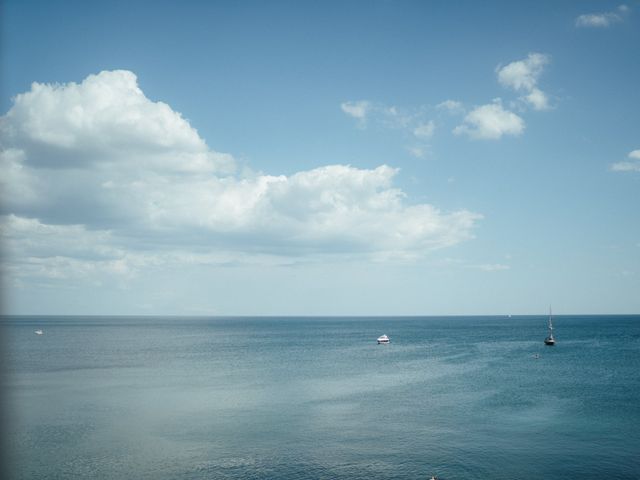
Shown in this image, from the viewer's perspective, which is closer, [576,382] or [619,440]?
[619,440]

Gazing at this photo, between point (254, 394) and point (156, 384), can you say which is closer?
point (254, 394)

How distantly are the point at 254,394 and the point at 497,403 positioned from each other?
3940 cm

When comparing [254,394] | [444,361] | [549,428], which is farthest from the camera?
[444,361]

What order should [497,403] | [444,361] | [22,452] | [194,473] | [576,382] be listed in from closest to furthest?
[194,473] → [22,452] → [497,403] → [576,382] → [444,361]

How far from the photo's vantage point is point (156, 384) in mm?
89938

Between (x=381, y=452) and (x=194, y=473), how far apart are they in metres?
19.3

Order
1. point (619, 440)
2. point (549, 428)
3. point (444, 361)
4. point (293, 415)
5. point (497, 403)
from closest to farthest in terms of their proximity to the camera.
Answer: point (619, 440), point (549, 428), point (293, 415), point (497, 403), point (444, 361)

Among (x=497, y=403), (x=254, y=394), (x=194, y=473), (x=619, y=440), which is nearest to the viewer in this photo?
(x=194, y=473)

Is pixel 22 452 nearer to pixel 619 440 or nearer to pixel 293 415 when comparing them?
pixel 293 415

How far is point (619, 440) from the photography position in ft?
175

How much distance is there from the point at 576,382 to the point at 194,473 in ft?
248

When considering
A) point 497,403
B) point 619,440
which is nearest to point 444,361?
point 497,403

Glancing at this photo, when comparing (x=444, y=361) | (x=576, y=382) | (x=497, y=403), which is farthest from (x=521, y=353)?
(x=497, y=403)

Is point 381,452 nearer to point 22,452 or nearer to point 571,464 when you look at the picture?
point 571,464
